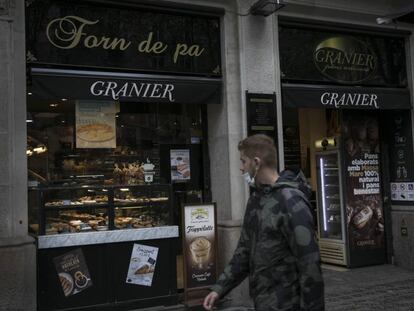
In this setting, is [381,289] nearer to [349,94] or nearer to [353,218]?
[353,218]

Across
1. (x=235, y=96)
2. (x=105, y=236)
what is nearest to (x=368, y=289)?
(x=235, y=96)

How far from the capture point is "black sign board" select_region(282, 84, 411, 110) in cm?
871

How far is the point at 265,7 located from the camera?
8.01m

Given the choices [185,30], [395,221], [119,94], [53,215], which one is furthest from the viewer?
[395,221]

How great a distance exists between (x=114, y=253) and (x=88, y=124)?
186 centimetres

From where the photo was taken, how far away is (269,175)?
335cm

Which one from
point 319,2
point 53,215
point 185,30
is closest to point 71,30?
point 185,30

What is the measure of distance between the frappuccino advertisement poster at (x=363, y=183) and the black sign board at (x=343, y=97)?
714 mm

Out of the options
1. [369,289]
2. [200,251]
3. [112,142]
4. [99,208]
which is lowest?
[369,289]

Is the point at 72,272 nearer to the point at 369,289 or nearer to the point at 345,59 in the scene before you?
the point at 369,289

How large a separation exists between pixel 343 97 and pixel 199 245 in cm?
367

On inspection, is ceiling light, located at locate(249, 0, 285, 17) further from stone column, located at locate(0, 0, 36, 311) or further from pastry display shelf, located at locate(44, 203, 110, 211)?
pastry display shelf, located at locate(44, 203, 110, 211)

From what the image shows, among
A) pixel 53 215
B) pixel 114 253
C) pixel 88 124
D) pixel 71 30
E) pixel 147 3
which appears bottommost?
pixel 114 253

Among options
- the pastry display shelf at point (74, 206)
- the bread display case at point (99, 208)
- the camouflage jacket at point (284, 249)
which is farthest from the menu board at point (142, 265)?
the camouflage jacket at point (284, 249)
